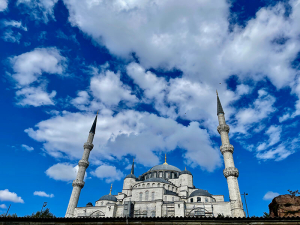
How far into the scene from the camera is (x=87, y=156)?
139ft

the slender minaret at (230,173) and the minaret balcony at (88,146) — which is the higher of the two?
the minaret balcony at (88,146)

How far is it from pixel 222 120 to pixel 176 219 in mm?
31322

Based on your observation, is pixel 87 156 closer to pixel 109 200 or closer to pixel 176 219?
pixel 109 200

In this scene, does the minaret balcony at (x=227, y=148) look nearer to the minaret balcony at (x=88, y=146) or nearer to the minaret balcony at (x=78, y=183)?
the minaret balcony at (x=88, y=146)

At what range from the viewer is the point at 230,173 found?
1291 inches

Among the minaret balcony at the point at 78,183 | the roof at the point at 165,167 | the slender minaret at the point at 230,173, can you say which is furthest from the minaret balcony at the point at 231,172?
the minaret balcony at the point at 78,183

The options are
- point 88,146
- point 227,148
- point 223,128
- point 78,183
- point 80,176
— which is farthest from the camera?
point 88,146

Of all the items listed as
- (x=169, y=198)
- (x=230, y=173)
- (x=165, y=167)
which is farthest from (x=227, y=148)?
(x=165, y=167)

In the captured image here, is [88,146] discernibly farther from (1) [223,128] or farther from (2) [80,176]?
(1) [223,128]

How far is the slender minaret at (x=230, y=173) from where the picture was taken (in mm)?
30300

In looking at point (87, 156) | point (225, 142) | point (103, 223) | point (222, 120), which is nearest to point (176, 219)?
point (103, 223)

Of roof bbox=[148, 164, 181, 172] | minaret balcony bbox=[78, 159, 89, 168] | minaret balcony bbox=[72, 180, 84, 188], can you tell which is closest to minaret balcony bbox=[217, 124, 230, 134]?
roof bbox=[148, 164, 181, 172]

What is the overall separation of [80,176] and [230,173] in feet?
83.9

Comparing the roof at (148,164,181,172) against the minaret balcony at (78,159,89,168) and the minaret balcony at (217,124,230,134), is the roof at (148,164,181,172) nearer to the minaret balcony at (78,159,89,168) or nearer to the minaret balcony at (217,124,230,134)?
the minaret balcony at (78,159,89,168)
